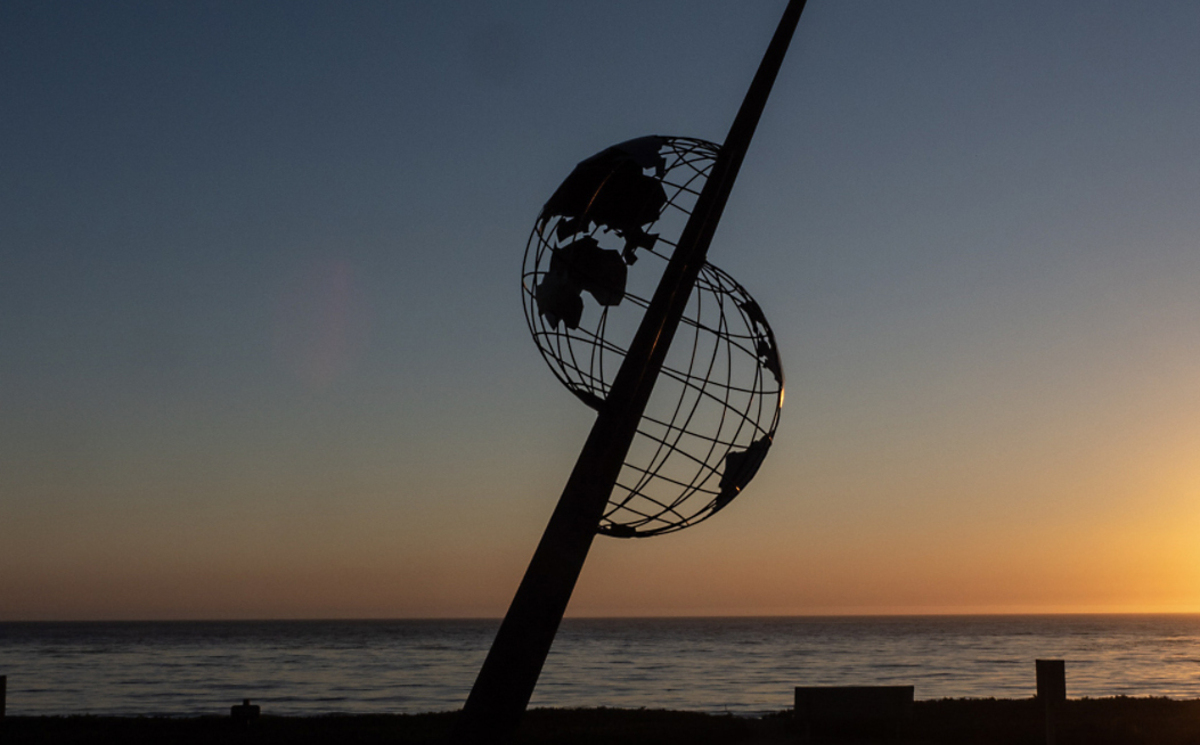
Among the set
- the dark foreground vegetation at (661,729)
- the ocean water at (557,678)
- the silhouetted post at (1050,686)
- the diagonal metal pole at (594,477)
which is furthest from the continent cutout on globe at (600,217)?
the ocean water at (557,678)

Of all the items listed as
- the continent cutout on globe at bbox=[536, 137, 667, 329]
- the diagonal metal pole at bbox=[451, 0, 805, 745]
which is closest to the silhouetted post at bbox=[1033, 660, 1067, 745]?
the diagonal metal pole at bbox=[451, 0, 805, 745]

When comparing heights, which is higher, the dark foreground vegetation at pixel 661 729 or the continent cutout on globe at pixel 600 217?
the continent cutout on globe at pixel 600 217

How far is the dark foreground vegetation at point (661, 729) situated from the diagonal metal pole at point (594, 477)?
25.1ft

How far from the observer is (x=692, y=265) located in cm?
629

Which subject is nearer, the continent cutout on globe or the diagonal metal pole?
the diagonal metal pole

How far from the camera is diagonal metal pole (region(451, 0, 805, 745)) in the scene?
221 inches

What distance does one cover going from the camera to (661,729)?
13953 mm

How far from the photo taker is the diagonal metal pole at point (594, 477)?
5621mm

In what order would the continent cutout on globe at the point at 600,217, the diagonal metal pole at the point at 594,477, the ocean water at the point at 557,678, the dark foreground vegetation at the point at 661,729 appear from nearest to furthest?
the diagonal metal pole at the point at 594,477 < the continent cutout on globe at the point at 600,217 < the dark foreground vegetation at the point at 661,729 < the ocean water at the point at 557,678

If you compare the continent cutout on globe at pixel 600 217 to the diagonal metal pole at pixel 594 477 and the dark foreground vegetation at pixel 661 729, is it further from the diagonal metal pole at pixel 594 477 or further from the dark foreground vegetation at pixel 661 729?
the dark foreground vegetation at pixel 661 729

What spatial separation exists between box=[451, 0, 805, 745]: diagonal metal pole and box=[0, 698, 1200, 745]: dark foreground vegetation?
25.1 ft

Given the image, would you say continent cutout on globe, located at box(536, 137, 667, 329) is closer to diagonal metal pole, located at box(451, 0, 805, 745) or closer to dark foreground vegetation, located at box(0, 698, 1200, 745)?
diagonal metal pole, located at box(451, 0, 805, 745)

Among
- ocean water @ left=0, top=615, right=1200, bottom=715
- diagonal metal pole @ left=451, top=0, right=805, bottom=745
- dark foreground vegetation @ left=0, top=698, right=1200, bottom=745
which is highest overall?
diagonal metal pole @ left=451, top=0, right=805, bottom=745

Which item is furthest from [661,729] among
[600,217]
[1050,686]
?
[600,217]
